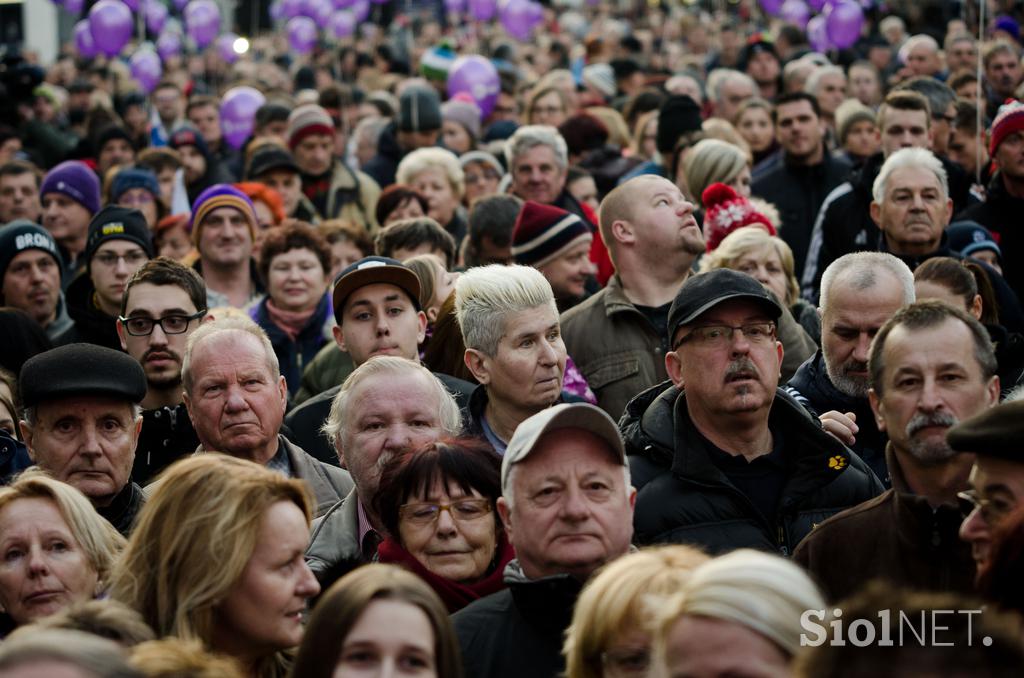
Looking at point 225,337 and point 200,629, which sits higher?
point 225,337

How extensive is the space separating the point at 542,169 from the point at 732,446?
4.92m

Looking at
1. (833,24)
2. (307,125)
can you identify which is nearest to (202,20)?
(833,24)

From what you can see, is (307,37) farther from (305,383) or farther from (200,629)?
(200,629)

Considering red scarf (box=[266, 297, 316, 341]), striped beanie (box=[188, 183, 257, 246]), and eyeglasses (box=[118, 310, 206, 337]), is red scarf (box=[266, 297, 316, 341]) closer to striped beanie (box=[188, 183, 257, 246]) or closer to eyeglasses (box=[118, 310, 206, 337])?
striped beanie (box=[188, 183, 257, 246])

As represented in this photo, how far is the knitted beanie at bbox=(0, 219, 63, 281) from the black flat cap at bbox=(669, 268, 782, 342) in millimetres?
4719

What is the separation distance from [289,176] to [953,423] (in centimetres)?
776

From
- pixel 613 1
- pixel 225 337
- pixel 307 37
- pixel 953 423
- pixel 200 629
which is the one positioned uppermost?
pixel 613 1

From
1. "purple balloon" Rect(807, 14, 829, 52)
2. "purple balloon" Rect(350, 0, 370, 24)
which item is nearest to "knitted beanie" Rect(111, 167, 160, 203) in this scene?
"purple balloon" Rect(807, 14, 829, 52)

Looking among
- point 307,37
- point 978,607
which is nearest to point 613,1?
point 307,37

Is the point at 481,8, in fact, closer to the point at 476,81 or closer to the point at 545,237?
the point at 476,81

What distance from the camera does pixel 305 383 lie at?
25.8 feet

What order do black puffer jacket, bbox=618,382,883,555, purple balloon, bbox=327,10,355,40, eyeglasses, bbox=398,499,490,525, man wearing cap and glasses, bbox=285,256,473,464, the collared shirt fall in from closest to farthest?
eyeglasses, bbox=398,499,490,525, black puffer jacket, bbox=618,382,883,555, the collared shirt, man wearing cap and glasses, bbox=285,256,473,464, purple balloon, bbox=327,10,355,40

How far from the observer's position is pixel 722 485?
16.8 ft

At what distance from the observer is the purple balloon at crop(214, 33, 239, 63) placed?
934 inches
